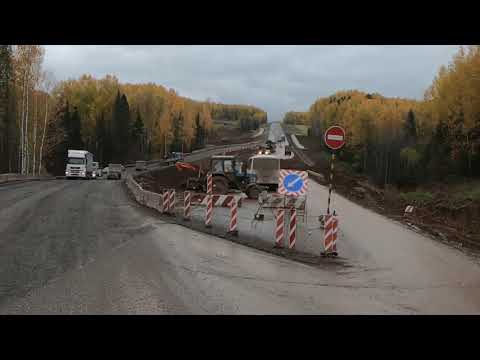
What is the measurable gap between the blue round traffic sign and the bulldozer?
11.9 m

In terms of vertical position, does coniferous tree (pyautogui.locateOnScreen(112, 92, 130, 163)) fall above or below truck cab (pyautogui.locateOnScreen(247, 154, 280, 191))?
above

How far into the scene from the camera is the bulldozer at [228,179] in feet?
87.6

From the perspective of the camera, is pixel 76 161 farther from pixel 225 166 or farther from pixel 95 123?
pixel 95 123

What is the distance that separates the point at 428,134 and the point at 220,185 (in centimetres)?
5854

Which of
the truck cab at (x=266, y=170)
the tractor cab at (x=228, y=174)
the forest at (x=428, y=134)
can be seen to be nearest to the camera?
the tractor cab at (x=228, y=174)

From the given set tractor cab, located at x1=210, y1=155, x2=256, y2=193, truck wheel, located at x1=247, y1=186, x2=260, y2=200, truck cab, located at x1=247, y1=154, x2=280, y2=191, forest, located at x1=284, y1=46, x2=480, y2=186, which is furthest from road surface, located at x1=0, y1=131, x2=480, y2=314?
forest, located at x1=284, y1=46, x2=480, y2=186

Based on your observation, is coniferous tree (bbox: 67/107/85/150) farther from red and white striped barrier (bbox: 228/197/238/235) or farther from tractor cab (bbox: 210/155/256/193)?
red and white striped barrier (bbox: 228/197/238/235)

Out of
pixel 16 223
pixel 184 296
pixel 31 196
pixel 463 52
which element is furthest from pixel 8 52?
pixel 184 296

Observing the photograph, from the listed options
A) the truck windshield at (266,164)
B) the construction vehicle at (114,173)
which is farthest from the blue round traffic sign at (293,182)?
the construction vehicle at (114,173)

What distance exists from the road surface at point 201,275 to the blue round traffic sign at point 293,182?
2.24 m

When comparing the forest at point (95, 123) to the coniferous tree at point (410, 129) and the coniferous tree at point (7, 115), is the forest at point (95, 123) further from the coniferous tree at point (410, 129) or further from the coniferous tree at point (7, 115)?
the coniferous tree at point (410, 129)

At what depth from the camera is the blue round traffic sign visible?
48.0 feet

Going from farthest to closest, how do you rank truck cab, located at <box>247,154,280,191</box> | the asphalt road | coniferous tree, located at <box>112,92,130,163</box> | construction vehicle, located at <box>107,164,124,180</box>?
coniferous tree, located at <box>112,92,130,163</box>
construction vehicle, located at <box>107,164,124,180</box>
truck cab, located at <box>247,154,280,191</box>
the asphalt road
